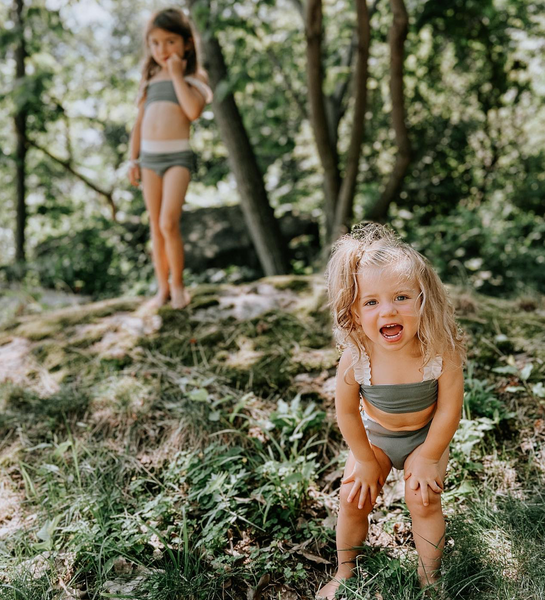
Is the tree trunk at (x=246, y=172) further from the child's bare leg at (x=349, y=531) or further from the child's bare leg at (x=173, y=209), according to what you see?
the child's bare leg at (x=349, y=531)

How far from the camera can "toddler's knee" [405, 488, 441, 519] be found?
1.63 meters

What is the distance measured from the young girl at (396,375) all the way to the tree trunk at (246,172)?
359 centimetres

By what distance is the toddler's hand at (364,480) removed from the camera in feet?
5.60

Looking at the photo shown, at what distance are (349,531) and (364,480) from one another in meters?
0.21

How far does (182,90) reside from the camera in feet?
10.9

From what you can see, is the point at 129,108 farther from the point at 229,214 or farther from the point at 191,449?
the point at 191,449

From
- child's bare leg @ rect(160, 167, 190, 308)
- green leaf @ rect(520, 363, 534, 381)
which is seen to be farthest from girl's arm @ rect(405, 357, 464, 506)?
child's bare leg @ rect(160, 167, 190, 308)

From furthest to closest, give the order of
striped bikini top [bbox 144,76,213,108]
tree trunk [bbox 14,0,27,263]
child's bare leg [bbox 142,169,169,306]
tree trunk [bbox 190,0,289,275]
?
tree trunk [bbox 14,0,27,263], tree trunk [bbox 190,0,289,275], child's bare leg [bbox 142,169,169,306], striped bikini top [bbox 144,76,213,108]

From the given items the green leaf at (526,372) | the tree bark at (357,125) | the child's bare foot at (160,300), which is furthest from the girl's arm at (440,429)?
the tree bark at (357,125)

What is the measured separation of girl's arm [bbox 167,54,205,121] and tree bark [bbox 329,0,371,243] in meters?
1.57

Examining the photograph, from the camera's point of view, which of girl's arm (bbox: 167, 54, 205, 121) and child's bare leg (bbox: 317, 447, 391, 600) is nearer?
child's bare leg (bbox: 317, 447, 391, 600)

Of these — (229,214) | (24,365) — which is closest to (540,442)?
(24,365)

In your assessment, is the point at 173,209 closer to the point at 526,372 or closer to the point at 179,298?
→ the point at 179,298

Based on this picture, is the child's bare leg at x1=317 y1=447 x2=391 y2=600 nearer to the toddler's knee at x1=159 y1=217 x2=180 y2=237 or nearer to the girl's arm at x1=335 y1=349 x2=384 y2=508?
the girl's arm at x1=335 y1=349 x2=384 y2=508
